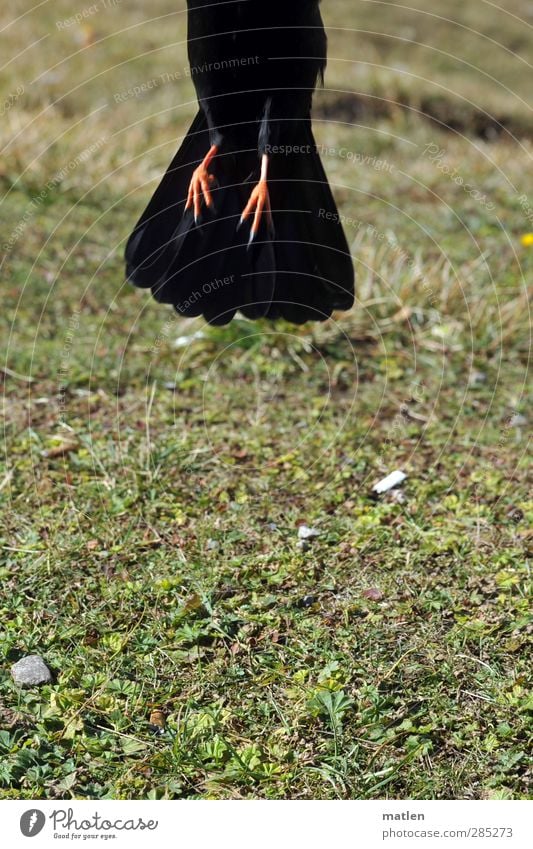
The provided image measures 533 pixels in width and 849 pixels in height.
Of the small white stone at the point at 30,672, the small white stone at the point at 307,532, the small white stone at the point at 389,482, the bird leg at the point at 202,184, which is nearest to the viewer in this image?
the small white stone at the point at 30,672

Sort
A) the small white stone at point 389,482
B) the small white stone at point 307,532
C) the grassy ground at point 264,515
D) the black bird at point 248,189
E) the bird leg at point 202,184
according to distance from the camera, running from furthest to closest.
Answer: the small white stone at point 389,482 < the small white stone at point 307,532 < the bird leg at point 202,184 < the black bird at point 248,189 < the grassy ground at point 264,515

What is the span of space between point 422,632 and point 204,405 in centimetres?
175

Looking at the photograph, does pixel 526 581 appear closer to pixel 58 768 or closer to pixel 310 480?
pixel 310 480

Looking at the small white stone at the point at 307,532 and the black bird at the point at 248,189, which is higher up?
the black bird at the point at 248,189

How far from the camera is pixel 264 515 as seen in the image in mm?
3535

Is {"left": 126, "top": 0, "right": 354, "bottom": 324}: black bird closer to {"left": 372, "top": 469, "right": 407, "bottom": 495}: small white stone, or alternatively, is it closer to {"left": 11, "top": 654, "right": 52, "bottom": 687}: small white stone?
{"left": 372, "top": 469, "right": 407, "bottom": 495}: small white stone

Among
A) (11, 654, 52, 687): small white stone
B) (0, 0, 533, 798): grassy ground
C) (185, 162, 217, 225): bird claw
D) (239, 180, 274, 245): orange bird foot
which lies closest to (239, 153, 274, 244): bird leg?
(239, 180, 274, 245): orange bird foot

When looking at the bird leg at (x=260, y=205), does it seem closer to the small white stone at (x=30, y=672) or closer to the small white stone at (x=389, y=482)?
the small white stone at (x=389, y=482)

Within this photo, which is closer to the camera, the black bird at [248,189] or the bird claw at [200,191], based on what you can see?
the black bird at [248,189]

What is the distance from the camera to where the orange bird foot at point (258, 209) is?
10.2ft

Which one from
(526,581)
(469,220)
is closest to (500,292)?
(469,220)

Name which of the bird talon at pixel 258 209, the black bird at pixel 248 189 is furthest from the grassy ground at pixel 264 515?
the bird talon at pixel 258 209

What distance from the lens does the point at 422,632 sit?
297cm

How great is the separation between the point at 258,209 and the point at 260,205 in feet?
0.07
